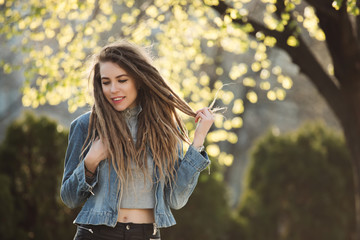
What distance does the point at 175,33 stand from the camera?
7.06 metres

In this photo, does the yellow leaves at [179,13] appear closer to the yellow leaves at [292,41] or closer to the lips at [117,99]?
the yellow leaves at [292,41]

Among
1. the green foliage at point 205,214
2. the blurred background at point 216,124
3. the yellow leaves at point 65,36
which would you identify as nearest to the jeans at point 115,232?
the blurred background at point 216,124

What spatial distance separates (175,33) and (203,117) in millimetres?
4209

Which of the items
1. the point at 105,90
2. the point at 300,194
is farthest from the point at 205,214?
the point at 105,90

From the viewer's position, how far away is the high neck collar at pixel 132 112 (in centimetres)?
310

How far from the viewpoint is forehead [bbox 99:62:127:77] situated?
117 inches

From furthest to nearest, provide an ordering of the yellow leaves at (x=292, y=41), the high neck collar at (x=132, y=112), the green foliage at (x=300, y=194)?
the green foliage at (x=300, y=194) < the yellow leaves at (x=292, y=41) < the high neck collar at (x=132, y=112)

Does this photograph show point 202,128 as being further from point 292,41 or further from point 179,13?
point 179,13

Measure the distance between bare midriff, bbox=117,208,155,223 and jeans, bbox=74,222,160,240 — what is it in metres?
0.03

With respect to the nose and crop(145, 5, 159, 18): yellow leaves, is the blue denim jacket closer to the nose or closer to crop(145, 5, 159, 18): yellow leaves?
the nose

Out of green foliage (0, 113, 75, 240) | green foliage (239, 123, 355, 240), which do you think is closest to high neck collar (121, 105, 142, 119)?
green foliage (0, 113, 75, 240)

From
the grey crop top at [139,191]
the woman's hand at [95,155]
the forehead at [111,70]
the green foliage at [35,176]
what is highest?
the forehead at [111,70]

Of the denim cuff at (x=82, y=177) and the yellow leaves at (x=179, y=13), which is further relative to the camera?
the yellow leaves at (x=179, y=13)

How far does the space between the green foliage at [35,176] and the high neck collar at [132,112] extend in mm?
4057
